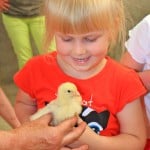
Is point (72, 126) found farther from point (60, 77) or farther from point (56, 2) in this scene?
point (56, 2)

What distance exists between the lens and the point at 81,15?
3.32ft

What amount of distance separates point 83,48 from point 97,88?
0.40 feet

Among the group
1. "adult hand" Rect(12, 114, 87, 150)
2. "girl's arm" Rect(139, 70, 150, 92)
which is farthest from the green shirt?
"adult hand" Rect(12, 114, 87, 150)

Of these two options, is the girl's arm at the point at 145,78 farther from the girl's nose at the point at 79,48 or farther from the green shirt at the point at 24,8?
the green shirt at the point at 24,8

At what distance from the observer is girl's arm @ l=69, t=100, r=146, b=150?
105 centimetres

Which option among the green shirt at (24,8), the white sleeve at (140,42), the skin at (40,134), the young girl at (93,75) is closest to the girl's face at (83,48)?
the young girl at (93,75)

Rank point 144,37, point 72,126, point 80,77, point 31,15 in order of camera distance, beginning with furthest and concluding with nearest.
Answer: point 31,15 → point 144,37 → point 80,77 → point 72,126

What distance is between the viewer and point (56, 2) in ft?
3.45

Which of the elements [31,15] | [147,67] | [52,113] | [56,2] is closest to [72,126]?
[52,113]

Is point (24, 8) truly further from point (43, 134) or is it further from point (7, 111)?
point (43, 134)

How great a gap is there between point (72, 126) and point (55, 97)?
0.12 m

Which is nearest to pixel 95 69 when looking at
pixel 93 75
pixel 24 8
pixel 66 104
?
pixel 93 75

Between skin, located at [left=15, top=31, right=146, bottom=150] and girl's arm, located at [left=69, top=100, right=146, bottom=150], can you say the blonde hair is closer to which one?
skin, located at [left=15, top=31, right=146, bottom=150]

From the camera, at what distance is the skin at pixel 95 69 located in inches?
40.3
